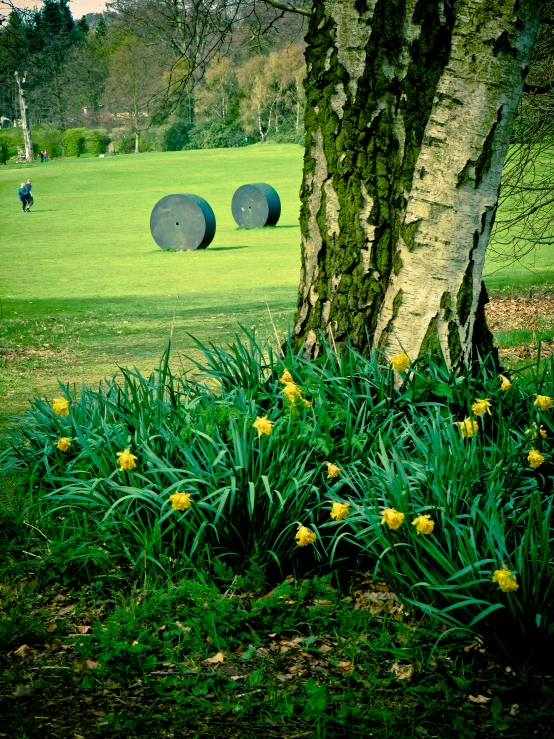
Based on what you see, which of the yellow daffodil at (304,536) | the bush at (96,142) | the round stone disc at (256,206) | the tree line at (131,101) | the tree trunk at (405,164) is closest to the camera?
the yellow daffodil at (304,536)

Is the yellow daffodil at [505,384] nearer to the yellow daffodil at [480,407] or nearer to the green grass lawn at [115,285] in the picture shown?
the yellow daffodil at [480,407]

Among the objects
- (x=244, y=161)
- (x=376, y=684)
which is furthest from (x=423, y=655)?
(x=244, y=161)

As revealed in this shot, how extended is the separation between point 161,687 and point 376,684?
2.13 feet

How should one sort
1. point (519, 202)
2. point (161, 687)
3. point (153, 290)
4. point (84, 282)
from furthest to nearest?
point (84, 282), point (153, 290), point (519, 202), point (161, 687)

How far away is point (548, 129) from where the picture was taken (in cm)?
1057

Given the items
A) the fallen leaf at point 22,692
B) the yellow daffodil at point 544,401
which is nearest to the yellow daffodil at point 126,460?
the fallen leaf at point 22,692

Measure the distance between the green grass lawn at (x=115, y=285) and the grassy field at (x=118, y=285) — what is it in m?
0.03

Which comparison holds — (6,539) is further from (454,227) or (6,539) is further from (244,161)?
(244,161)

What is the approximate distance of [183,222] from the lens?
2166cm

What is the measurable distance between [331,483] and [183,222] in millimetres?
18816

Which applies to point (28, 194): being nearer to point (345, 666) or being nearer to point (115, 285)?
point (115, 285)

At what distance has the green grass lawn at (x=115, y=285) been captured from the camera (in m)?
9.15

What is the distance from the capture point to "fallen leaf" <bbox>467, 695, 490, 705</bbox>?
255 centimetres

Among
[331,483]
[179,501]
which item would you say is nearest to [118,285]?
[331,483]
